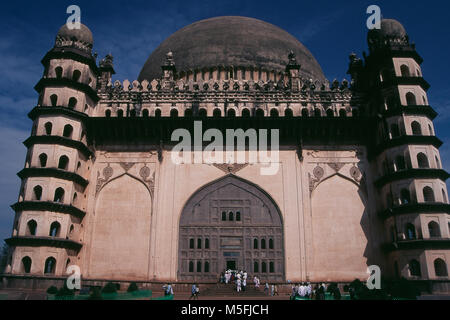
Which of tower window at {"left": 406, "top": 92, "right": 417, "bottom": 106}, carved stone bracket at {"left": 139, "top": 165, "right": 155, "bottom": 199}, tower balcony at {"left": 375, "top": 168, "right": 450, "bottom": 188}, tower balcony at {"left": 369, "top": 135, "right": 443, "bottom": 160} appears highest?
tower window at {"left": 406, "top": 92, "right": 417, "bottom": 106}

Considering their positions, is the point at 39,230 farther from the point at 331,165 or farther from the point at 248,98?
the point at 331,165

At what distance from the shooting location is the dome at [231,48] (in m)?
30.0

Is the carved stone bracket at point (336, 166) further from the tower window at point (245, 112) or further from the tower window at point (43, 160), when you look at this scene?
the tower window at point (43, 160)

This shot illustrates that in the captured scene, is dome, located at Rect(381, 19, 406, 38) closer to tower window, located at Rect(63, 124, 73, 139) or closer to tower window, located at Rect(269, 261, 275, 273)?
tower window, located at Rect(269, 261, 275, 273)

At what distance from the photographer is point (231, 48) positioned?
3066cm

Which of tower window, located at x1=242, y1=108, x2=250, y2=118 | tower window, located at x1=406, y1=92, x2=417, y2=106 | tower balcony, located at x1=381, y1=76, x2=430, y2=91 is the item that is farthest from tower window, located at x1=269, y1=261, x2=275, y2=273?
tower balcony, located at x1=381, y1=76, x2=430, y2=91

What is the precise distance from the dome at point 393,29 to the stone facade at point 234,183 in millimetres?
184

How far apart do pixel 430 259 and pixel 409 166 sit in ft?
16.1

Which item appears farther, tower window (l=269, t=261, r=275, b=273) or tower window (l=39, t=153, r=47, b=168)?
tower window (l=39, t=153, r=47, b=168)

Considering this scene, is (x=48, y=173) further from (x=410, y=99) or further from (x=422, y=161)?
(x=410, y=99)

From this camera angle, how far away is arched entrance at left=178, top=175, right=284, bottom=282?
22.0 m

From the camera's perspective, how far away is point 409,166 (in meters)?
21.1

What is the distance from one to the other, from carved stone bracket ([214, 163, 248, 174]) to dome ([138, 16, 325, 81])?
937 centimetres

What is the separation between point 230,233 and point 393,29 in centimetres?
1606
